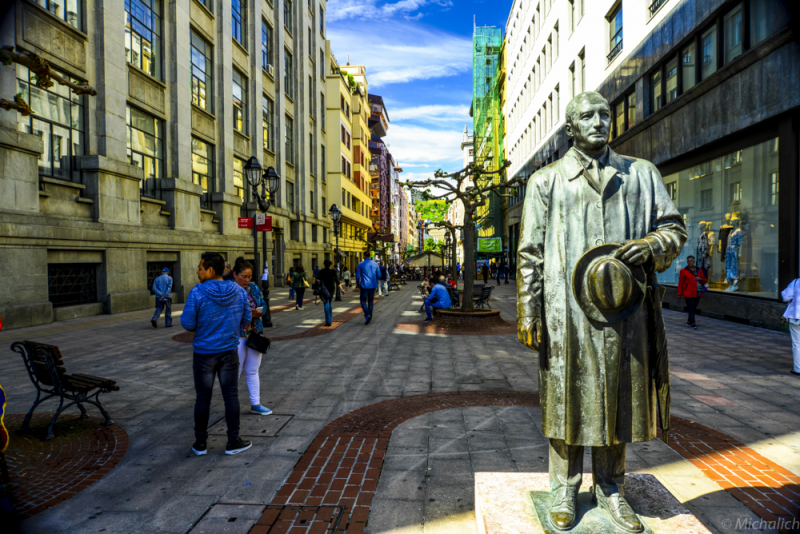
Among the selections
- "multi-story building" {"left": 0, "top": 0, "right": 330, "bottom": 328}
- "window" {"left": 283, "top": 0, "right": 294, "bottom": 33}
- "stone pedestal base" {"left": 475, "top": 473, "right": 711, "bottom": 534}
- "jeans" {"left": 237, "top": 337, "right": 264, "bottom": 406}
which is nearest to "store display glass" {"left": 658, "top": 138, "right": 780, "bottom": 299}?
"stone pedestal base" {"left": 475, "top": 473, "right": 711, "bottom": 534}

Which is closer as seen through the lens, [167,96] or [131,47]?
[131,47]

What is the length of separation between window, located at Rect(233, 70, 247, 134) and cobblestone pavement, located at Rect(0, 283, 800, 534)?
64.2 feet

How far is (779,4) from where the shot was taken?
1145 centimetres

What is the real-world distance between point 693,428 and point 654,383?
3.36 metres

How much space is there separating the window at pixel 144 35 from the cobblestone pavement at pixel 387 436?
42.3 ft

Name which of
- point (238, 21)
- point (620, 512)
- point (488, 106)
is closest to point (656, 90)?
point (620, 512)

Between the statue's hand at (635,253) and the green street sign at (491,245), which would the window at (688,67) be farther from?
the green street sign at (491,245)

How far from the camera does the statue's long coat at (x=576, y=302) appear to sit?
7.83ft

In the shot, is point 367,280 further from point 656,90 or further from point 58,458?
point 656,90

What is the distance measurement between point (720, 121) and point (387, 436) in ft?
47.4

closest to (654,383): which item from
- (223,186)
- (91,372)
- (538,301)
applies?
(538,301)

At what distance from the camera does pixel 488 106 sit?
205 feet

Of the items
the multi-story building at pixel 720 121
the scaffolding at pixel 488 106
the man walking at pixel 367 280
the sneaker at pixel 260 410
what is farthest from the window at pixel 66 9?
the scaffolding at pixel 488 106

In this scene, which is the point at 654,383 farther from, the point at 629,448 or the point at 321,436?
the point at 321,436
